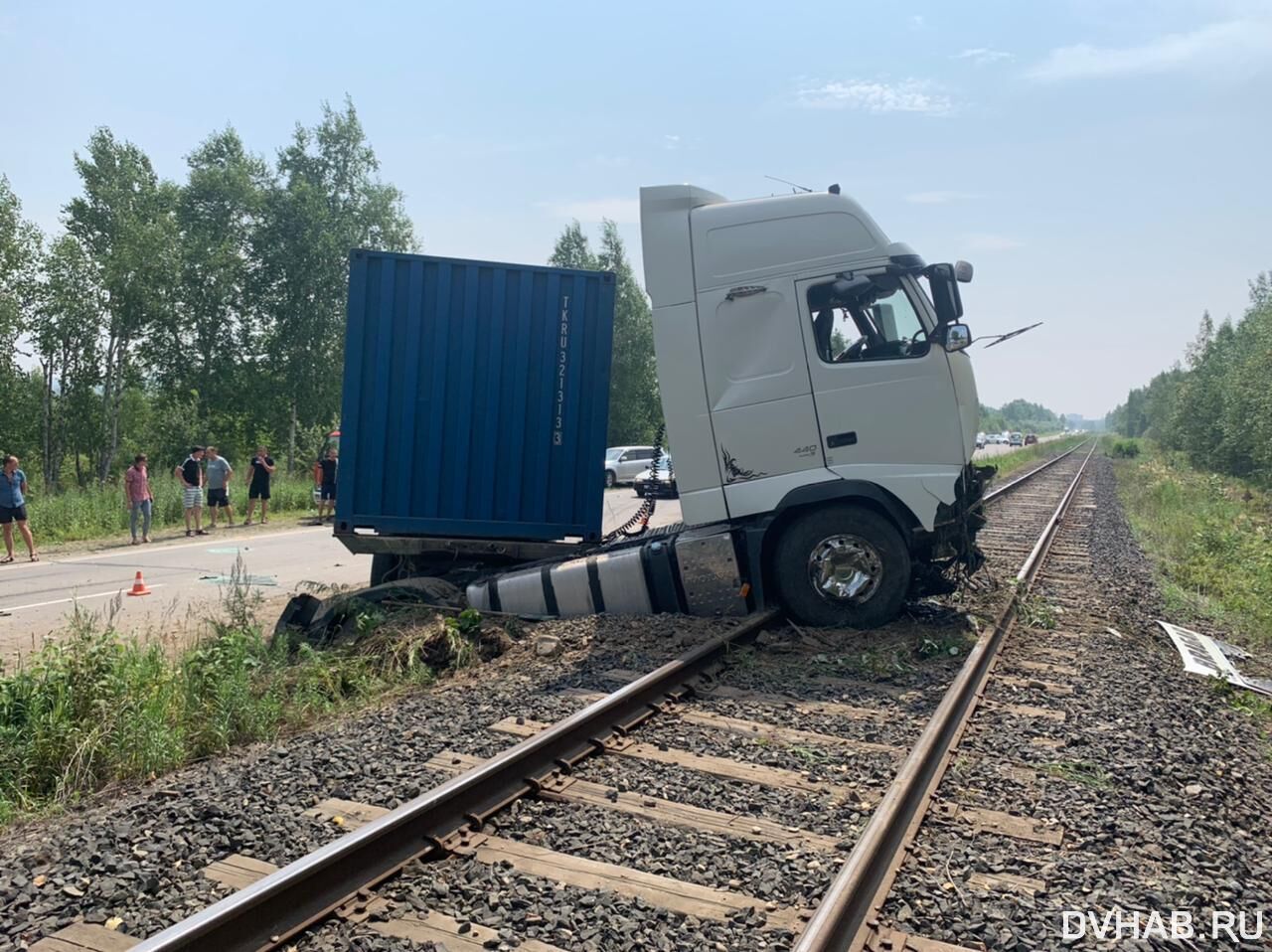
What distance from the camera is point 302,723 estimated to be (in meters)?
5.63

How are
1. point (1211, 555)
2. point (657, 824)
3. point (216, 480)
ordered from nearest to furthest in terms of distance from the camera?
point (657, 824)
point (1211, 555)
point (216, 480)

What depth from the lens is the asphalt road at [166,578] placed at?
30.7 ft

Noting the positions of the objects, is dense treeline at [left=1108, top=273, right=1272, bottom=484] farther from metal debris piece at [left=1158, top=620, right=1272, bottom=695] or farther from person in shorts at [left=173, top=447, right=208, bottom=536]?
person in shorts at [left=173, top=447, right=208, bottom=536]

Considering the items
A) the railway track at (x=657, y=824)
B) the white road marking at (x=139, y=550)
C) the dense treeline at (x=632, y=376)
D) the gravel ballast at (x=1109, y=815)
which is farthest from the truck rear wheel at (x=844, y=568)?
the dense treeline at (x=632, y=376)

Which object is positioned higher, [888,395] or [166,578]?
[888,395]

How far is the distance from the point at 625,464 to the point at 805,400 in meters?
26.2

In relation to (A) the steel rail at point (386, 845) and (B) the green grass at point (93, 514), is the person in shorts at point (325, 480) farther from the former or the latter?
(A) the steel rail at point (386, 845)

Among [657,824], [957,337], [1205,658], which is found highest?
[957,337]

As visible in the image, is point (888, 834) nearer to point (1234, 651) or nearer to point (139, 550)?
point (1234, 651)

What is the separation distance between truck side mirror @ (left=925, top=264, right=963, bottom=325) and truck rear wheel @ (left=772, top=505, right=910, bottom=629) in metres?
1.70

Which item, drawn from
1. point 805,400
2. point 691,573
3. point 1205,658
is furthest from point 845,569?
point 1205,658

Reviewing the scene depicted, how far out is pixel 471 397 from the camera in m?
8.82

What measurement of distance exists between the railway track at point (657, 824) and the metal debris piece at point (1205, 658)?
6.78ft

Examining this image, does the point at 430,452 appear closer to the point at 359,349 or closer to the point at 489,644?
the point at 359,349
